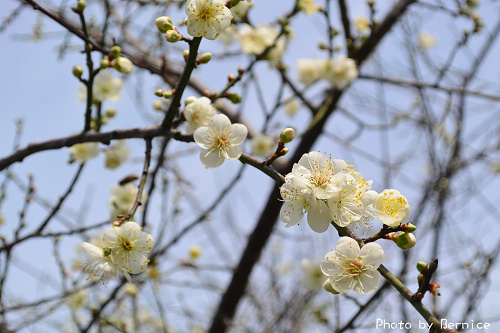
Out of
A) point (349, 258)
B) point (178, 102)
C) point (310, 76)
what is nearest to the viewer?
point (349, 258)

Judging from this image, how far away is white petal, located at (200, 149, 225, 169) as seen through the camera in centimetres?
159

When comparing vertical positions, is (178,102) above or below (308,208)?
above

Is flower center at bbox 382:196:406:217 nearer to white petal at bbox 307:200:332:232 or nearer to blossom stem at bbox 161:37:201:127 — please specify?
white petal at bbox 307:200:332:232

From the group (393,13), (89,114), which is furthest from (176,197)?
(393,13)

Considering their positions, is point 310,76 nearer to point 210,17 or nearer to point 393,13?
point 393,13

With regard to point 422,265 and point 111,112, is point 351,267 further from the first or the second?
point 111,112

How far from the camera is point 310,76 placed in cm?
440

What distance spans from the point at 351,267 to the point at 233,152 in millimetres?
558

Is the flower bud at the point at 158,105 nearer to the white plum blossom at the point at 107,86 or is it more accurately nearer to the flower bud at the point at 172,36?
the white plum blossom at the point at 107,86

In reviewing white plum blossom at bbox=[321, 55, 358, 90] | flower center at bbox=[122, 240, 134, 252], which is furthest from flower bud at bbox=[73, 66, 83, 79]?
white plum blossom at bbox=[321, 55, 358, 90]

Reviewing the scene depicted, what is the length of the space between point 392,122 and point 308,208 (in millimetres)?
3473

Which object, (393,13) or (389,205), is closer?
(389,205)

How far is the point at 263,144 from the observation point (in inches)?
155

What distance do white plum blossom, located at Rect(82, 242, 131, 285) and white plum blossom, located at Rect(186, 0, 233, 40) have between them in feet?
2.64
